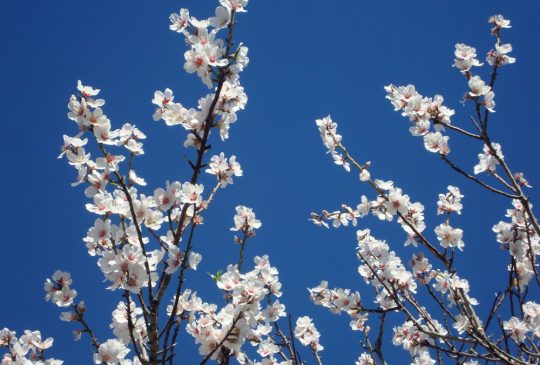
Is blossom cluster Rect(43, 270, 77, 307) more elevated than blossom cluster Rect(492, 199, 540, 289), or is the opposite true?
blossom cluster Rect(492, 199, 540, 289)

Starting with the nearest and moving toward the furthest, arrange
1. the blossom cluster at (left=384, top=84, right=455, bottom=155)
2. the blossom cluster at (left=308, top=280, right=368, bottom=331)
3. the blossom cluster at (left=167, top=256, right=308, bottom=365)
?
1. the blossom cluster at (left=167, top=256, right=308, bottom=365)
2. the blossom cluster at (left=384, top=84, right=455, bottom=155)
3. the blossom cluster at (left=308, top=280, right=368, bottom=331)

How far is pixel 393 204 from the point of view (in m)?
4.29

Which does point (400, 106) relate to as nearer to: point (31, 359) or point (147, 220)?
point (147, 220)

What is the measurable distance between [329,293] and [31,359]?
3.14m

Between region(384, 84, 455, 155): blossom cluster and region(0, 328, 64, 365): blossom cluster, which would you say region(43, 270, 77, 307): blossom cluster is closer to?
region(0, 328, 64, 365): blossom cluster

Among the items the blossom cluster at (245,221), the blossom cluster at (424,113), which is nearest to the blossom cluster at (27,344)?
the blossom cluster at (245,221)

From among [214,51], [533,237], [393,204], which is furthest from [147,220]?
[533,237]

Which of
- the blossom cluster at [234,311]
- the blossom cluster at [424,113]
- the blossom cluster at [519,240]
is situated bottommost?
the blossom cluster at [234,311]

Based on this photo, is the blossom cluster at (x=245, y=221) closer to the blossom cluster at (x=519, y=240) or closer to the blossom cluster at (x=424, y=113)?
the blossom cluster at (x=424, y=113)

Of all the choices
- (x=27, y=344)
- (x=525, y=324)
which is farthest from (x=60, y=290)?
(x=525, y=324)

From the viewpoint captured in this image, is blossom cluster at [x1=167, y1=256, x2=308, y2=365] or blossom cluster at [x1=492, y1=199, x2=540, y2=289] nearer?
blossom cluster at [x1=167, y1=256, x2=308, y2=365]

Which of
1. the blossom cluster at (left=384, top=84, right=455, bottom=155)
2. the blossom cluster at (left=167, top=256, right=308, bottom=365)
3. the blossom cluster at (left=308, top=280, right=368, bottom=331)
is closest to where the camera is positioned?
the blossom cluster at (left=167, top=256, right=308, bottom=365)


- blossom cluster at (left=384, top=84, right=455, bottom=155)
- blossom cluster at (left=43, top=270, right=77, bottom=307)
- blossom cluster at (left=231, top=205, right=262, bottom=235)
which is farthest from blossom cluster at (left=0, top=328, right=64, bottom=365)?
blossom cluster at (left=384, top=84, right=455, bottom=155)

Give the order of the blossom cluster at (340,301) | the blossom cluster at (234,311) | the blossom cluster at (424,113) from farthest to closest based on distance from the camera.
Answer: the blossom cluster at (340,301) → the blossom cluster at (424,113) → the blossom cluster at (234,311)
